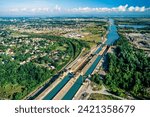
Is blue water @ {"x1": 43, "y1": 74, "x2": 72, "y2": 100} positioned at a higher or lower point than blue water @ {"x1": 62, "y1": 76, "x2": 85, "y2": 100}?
Answer: lower

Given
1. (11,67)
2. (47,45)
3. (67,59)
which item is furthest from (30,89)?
(47,45)

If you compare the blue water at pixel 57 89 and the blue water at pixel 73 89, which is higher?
the blue water at pixel 73 89

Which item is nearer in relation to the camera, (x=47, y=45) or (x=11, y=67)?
(x=11, y=67)

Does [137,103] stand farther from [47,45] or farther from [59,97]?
[47,45]

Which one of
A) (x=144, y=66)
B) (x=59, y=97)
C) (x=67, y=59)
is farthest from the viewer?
(x=67, y=59)

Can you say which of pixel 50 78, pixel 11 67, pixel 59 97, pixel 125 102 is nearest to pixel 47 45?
pixel 11 67

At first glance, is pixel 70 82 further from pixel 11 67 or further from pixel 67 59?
pixel 67 59

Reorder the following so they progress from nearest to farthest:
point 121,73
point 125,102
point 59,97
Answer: point 125,102
point 59,97
point 121,73

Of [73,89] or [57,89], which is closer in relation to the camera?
[73,89]

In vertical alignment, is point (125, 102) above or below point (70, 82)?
above
